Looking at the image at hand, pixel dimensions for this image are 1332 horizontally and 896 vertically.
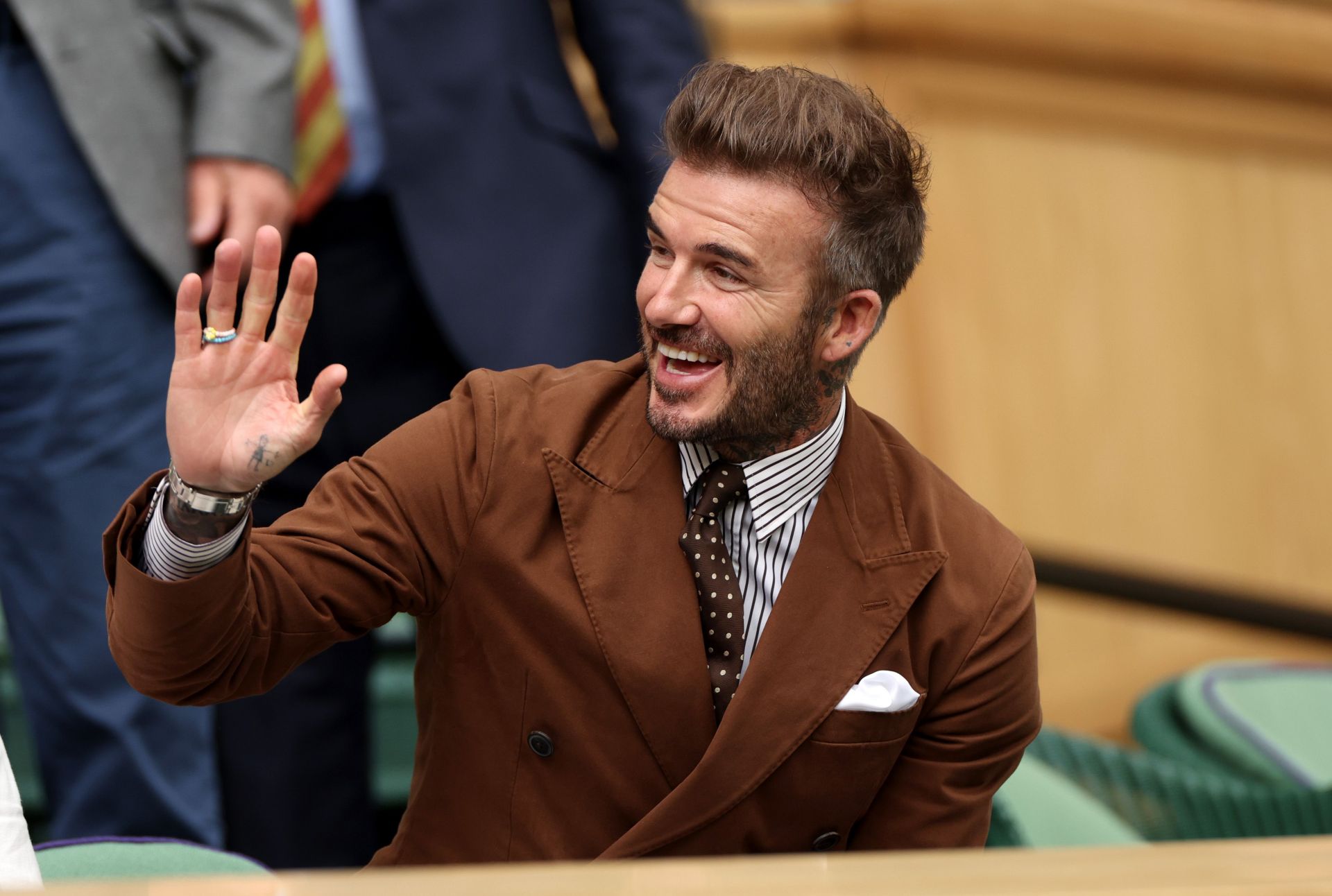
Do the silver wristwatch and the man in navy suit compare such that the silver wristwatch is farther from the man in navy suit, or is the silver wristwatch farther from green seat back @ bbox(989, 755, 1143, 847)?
green seat back @ bbox(989, 755, 1143, 847)

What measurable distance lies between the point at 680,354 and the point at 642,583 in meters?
0.16

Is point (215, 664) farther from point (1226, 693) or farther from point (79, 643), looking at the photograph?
point (1226, 693)

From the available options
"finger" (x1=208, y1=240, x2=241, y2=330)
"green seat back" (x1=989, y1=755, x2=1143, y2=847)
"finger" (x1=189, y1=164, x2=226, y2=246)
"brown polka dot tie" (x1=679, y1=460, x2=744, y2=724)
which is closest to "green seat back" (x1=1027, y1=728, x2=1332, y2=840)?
"green seat back" (x1=989, y1=755, x2=1143, y2=847)

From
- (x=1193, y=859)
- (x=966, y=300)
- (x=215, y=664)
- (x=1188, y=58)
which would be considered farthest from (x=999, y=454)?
(x=1193, y=859)

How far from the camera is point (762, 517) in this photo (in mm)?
1158

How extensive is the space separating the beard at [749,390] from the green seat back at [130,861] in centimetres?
39

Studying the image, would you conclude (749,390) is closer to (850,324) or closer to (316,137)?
(850,324)

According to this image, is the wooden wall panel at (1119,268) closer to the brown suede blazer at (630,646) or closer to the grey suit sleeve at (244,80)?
the grey suit sleeve at (244,80)

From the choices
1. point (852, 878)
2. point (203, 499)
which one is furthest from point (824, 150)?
point (852, 878)

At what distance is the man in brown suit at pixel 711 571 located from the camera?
1.09 m

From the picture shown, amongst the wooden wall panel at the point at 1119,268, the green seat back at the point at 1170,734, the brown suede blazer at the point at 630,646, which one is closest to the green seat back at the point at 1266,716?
the green seat back at the point at 1170,734

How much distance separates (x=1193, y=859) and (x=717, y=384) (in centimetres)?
54

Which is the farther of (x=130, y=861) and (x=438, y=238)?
(x=438, y=238)

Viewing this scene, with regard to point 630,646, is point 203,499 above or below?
above
